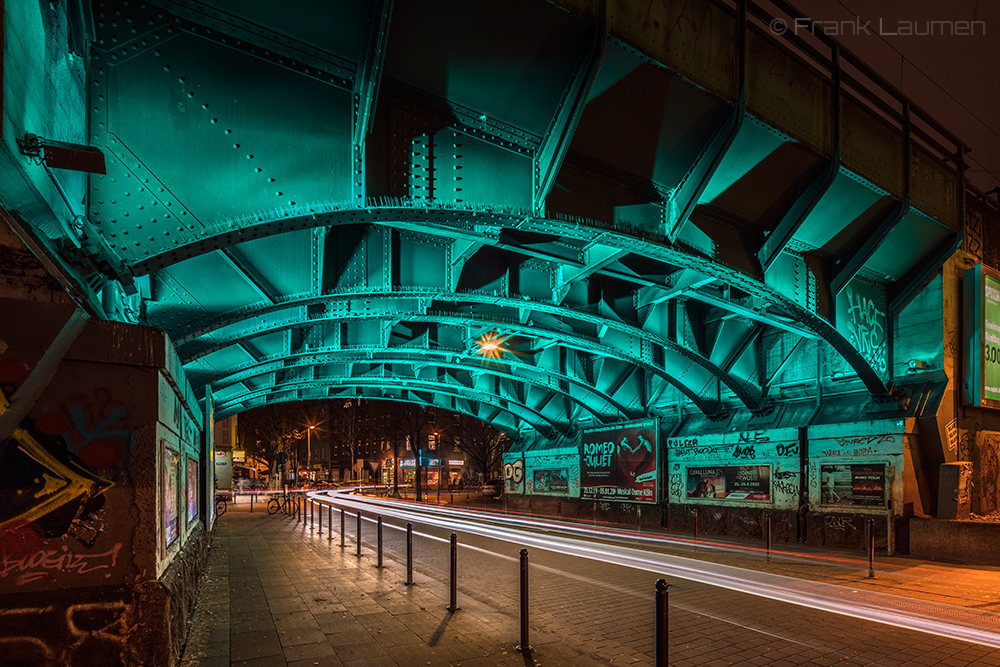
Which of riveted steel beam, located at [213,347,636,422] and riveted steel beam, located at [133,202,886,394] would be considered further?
riveted steel beam, located at [213,347,636,422]

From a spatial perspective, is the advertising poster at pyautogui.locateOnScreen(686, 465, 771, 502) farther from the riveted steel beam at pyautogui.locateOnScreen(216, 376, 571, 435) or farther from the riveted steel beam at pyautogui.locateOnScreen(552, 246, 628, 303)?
the riveted steel beam at pyautogui.locateOnScreen(216, 376, 571, 435)

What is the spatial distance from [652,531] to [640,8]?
16.7 m

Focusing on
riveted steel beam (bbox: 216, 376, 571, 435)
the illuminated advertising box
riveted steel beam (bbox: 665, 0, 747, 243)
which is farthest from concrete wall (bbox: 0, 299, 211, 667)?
riveted steel beam (bbox: 216, 376, 571, 435)

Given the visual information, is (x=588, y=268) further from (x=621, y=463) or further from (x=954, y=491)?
(x=621, y=463)

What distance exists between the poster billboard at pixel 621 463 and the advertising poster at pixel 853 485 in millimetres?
6657

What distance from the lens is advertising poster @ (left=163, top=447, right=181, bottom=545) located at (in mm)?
6160

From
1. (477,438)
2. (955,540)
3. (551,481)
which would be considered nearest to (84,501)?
(955,540)

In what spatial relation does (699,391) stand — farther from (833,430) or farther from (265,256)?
(265,256)

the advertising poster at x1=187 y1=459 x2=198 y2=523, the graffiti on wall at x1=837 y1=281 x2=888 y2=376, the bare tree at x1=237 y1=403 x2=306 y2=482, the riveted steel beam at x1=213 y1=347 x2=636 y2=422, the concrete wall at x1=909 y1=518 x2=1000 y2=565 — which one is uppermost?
the graffiti on wall at x1=837 y1=281 x2=888 y2=376

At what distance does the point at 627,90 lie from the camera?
9055 mm

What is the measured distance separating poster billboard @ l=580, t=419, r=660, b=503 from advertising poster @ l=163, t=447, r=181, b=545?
690 inches

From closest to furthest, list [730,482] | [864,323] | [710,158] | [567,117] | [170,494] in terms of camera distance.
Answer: [170,494], [567,117], [710,158], [864,323], [730,482]

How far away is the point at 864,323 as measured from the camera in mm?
15156

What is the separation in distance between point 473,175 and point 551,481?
933 inches
